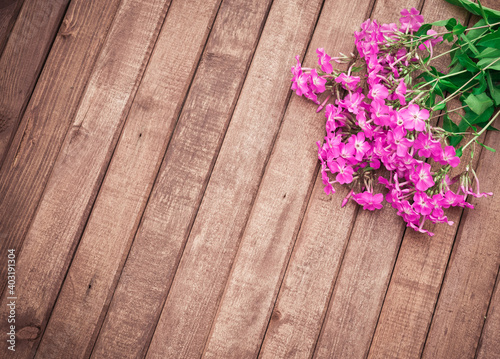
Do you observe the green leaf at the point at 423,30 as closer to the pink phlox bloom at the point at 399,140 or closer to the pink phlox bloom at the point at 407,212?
the pink phlox bloom at the point at 399,140

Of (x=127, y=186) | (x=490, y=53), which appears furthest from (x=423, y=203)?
(x=127, y=186)

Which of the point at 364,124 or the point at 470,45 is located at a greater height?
the point at 470,45

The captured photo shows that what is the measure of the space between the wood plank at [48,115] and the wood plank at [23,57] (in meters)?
0.02

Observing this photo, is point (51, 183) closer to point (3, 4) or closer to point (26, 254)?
point (26, 254)

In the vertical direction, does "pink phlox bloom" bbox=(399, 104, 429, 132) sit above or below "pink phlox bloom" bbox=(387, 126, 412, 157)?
above

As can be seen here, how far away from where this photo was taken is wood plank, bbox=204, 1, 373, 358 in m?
1.20

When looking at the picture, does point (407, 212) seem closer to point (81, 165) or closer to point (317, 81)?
point (317, 81)

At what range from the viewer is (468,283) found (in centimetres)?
121

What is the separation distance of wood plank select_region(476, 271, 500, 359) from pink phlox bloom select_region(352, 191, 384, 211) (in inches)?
19.7

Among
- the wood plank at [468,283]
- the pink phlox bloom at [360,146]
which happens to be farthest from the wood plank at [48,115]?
the wood plank at [468,283]

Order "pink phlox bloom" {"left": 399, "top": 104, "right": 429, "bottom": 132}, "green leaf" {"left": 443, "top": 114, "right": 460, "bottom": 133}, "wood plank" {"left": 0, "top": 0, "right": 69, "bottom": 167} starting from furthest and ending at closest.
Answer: "wood plank" {"left": 0, "top": 0, "right": 69, "bottom": 167}
"green leaf" {"left": 443, "top": 114, "right": 460, "bottom": 133}
"pink phlox bloom" {"left": 399, "top": 104, "right": 429, "bottom": 132}

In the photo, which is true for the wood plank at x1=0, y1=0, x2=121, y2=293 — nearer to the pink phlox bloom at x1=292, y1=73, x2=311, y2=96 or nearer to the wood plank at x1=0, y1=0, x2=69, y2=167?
the wood plank at x1=0, y1=0, x2=69, y2=167

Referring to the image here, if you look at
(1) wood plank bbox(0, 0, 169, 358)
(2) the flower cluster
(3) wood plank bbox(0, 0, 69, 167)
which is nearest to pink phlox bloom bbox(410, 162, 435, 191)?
(2) the flower cluster

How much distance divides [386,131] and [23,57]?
1.22 metres
